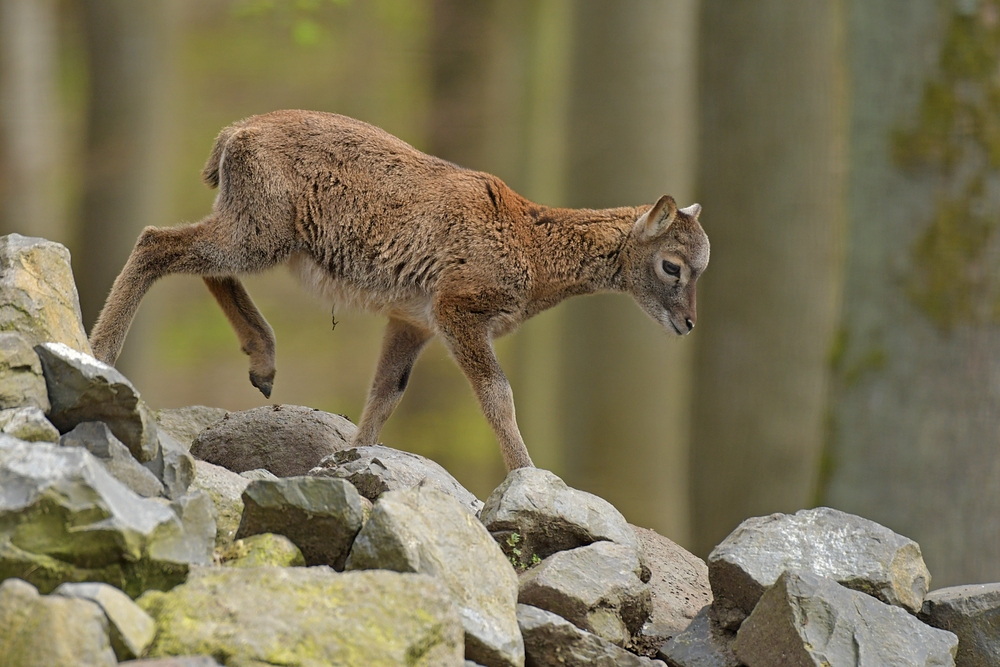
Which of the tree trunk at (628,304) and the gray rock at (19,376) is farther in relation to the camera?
the tree trunk at (628,304)

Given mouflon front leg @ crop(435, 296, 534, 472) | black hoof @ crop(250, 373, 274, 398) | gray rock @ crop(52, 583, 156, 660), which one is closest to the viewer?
gray rock @ crop(52, 583, 156, 660)

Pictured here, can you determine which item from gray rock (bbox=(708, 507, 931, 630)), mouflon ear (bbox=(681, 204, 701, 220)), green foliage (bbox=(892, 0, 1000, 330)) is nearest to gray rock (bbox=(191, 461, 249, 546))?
gray rock (bbox=(708, 507, 931, 630))

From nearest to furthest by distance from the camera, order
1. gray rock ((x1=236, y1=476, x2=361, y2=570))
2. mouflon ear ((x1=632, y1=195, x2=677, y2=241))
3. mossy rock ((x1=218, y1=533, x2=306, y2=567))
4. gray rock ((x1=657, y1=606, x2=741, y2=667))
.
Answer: mossy rock ((x1=218, y1=533, x2=306, y2=567)) < gray rock ((x1=236, y1=476, x2=361, y2=570)) < gray rock ((x1=657, y1=606, x2=741, y2=667)) < mouflon ear ((x1=632, y1=195, x2=677, y2=241))

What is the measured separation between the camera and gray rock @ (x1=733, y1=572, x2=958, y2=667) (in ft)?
16.8

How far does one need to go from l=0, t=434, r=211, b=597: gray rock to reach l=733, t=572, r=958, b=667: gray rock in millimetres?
2520

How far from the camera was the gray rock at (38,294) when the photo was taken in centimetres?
522

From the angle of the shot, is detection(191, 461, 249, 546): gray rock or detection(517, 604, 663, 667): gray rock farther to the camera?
detection(191, 461, 249, 546): gray rock

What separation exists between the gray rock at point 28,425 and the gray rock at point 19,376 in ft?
0.41

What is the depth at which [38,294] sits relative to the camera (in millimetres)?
5391

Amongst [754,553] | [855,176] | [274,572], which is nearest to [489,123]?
[855,176]

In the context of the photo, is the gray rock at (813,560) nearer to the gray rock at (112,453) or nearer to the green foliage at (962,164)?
the gray rock at (112,453)

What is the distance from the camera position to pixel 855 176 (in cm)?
1023

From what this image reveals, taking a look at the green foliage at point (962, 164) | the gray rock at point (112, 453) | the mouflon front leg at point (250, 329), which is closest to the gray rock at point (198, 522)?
the gray rock at point (112, 453)

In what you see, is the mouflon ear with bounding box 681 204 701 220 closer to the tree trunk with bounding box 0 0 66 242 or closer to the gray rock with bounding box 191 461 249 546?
the gray rock with bounding box 191 461 249 546
